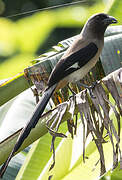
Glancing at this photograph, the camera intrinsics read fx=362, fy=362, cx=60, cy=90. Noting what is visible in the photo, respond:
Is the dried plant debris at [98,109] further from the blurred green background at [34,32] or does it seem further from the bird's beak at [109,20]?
the blurred green background at [34,32]

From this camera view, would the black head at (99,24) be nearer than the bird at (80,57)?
No

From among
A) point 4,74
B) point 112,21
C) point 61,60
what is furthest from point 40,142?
point 4,74

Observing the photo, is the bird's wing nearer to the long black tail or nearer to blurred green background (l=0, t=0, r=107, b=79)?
the long black tail

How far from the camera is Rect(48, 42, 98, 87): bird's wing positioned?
2469 millimetres

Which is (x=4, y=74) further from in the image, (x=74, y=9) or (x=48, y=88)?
(x=48, y=88)

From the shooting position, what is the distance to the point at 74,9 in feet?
20.2

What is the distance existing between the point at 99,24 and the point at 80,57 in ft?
1.21

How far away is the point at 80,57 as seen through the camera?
270 cm

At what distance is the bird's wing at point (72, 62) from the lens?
247 centimetres

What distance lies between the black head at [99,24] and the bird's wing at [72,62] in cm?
14

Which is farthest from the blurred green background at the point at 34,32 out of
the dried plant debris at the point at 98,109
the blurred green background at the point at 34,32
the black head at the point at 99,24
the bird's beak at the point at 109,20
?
the dried plant debris at the point at 98,109

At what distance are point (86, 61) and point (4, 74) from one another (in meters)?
2.85

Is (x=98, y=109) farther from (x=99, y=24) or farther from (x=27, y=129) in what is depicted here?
(x=99, y=24)

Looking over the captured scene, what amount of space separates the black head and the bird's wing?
0.14 m
